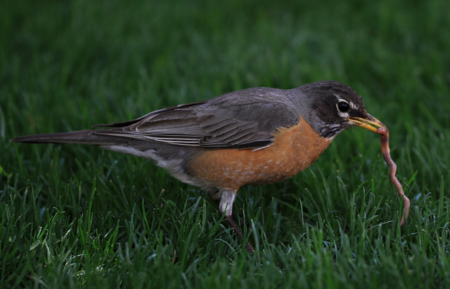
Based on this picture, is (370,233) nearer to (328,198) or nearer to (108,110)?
(328,198)

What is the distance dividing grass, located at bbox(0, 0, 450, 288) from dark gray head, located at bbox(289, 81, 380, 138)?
1.35 feet

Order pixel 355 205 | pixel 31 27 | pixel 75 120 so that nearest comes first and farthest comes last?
pixel 355 205, pixel 75 120, pixel 31 27

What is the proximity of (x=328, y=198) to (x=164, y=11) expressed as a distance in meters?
5.03

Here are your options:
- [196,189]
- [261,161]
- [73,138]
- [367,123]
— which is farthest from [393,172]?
[73,138]

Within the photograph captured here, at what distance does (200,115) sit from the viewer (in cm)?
367

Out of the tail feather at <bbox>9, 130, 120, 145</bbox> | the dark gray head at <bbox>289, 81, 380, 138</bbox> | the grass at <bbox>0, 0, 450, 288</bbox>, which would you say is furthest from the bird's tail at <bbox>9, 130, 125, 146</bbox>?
the dark gray head at <bbox>289, 81, 380, 138</bbox>

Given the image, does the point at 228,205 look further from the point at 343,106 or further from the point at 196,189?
the point at 343,106

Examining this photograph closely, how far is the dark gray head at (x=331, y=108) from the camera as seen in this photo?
3471 mm

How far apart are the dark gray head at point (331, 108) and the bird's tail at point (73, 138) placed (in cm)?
147

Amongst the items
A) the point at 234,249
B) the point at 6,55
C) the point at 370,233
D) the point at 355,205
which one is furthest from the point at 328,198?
the point at 6,55

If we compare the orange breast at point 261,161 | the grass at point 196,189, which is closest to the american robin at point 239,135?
the orange breast at point 261,161

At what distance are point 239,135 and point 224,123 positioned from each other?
0.57 feet

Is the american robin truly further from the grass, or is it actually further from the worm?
the grass

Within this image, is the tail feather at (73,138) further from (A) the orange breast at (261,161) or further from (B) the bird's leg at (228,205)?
(B) the bird's leg at (228,205)
